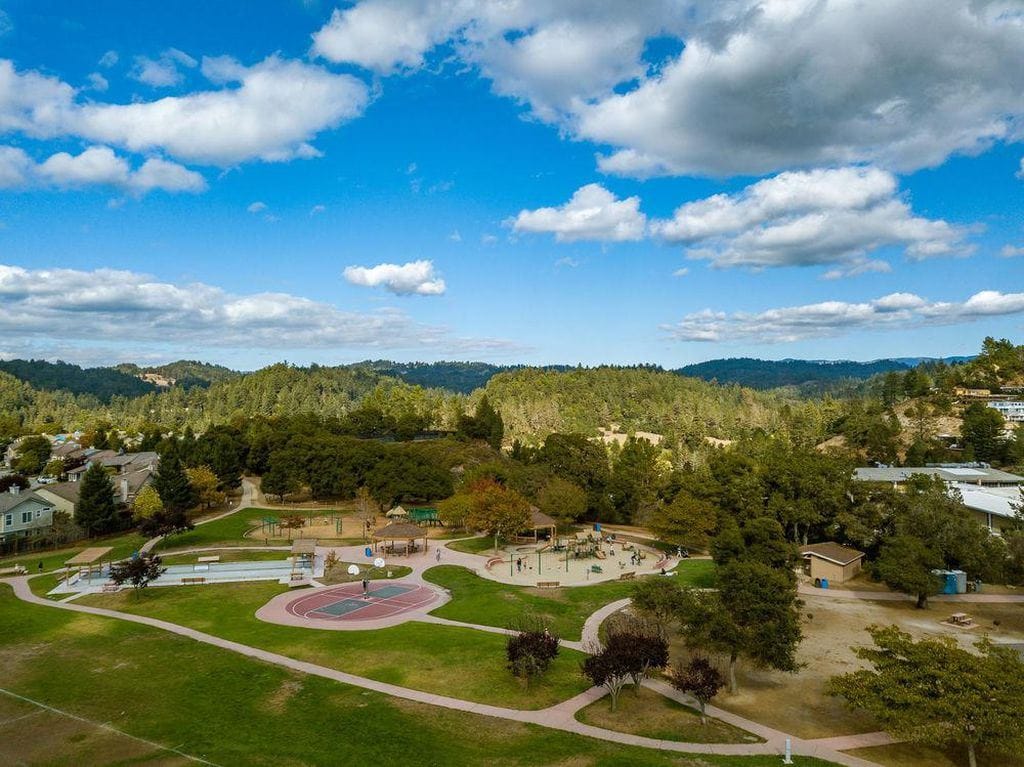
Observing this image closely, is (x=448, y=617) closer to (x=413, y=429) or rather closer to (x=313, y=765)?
(x=313, y=765)

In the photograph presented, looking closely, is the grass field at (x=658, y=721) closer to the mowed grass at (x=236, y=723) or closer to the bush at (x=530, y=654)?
the mowed grass at (x=236, y=723)

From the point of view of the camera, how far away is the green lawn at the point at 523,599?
36531mm

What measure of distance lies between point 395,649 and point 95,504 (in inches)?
1733

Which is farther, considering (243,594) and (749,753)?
(243,594)

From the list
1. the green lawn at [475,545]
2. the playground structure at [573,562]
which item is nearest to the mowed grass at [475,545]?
the green lawn at [475,545]

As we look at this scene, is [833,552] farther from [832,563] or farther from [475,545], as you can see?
[475,545]

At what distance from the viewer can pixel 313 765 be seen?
20.0 meters

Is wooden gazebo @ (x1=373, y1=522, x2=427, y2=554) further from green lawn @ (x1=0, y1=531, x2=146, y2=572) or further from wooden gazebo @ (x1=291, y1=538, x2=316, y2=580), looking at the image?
green lawn @ (x1=0, y1=531, x2=146, y2=572)

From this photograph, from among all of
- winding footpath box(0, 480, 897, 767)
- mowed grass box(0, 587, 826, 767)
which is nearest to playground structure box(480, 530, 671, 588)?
winding footpath box(0, 480, 897, 767)

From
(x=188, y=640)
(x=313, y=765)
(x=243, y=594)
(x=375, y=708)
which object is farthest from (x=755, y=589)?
(x=243, y=594)

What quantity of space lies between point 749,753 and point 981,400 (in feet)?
415

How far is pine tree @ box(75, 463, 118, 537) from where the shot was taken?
58969mm

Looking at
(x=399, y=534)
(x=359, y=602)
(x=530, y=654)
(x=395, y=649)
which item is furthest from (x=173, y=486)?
(x=530, y=654)

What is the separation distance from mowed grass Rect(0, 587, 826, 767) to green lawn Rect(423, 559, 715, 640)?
35.7 feet
